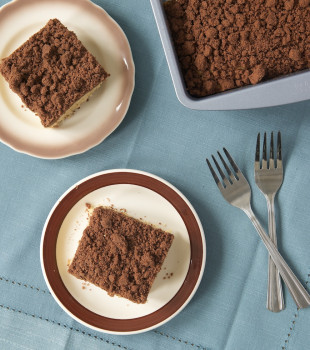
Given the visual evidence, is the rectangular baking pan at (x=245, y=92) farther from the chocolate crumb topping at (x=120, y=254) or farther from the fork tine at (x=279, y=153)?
the chocolate crumb topping at (x=120, y=254)

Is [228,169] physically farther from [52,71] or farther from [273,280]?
[52,71]

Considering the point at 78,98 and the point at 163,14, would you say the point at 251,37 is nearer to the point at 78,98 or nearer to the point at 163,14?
the point at 163,14

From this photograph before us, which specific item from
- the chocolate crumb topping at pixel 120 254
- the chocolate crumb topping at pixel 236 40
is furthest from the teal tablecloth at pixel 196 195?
the chocolate crumb topping at pixel 236 40

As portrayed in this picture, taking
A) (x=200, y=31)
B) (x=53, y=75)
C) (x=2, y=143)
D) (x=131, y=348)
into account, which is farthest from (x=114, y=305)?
(x=200, y=31)

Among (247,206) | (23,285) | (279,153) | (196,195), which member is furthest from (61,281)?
(279,153)

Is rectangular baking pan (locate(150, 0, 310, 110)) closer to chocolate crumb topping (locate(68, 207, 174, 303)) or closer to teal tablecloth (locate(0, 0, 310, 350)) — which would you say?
Answer: teal tablecloth (locate(0, 0, 310, 350))

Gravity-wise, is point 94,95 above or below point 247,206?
above

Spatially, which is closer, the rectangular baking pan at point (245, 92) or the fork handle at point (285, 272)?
the rectangular baking pan at point (245, 92)
